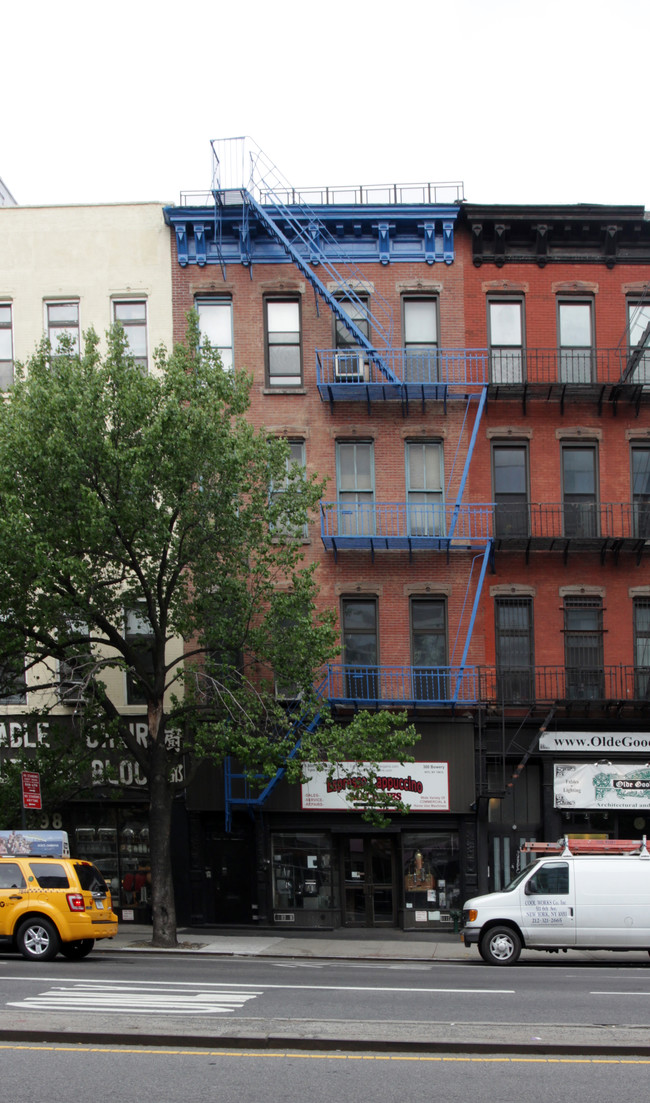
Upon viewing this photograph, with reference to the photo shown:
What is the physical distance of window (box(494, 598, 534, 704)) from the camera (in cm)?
2589

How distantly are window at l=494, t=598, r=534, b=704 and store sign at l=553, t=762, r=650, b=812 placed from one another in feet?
7.13

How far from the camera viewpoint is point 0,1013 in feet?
37.8

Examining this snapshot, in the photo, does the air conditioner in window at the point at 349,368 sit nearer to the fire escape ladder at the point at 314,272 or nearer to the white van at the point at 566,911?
the fire escape ladder at the point at 314,272

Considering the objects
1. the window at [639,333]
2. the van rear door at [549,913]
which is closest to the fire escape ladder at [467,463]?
the window at [639,333]

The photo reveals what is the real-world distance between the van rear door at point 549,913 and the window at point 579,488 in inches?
366

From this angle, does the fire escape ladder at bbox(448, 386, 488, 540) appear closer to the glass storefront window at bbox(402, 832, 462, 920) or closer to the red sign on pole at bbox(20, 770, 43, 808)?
the glass storefront window at bbox(402, 832, 462, 920)

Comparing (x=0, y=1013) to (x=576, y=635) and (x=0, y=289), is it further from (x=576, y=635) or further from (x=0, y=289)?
(x=0, y=289)

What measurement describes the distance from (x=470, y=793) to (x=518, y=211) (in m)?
13.1

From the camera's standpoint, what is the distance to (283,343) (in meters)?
27.0

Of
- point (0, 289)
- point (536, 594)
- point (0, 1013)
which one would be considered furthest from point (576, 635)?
point (0, 1013)

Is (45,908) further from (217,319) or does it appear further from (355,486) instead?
(217,319)

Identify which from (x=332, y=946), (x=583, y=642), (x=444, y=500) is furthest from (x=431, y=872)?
(x=444, y=500)

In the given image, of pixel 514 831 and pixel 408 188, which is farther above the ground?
pixel 408 188

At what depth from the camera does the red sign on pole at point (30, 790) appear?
20.6 metres
